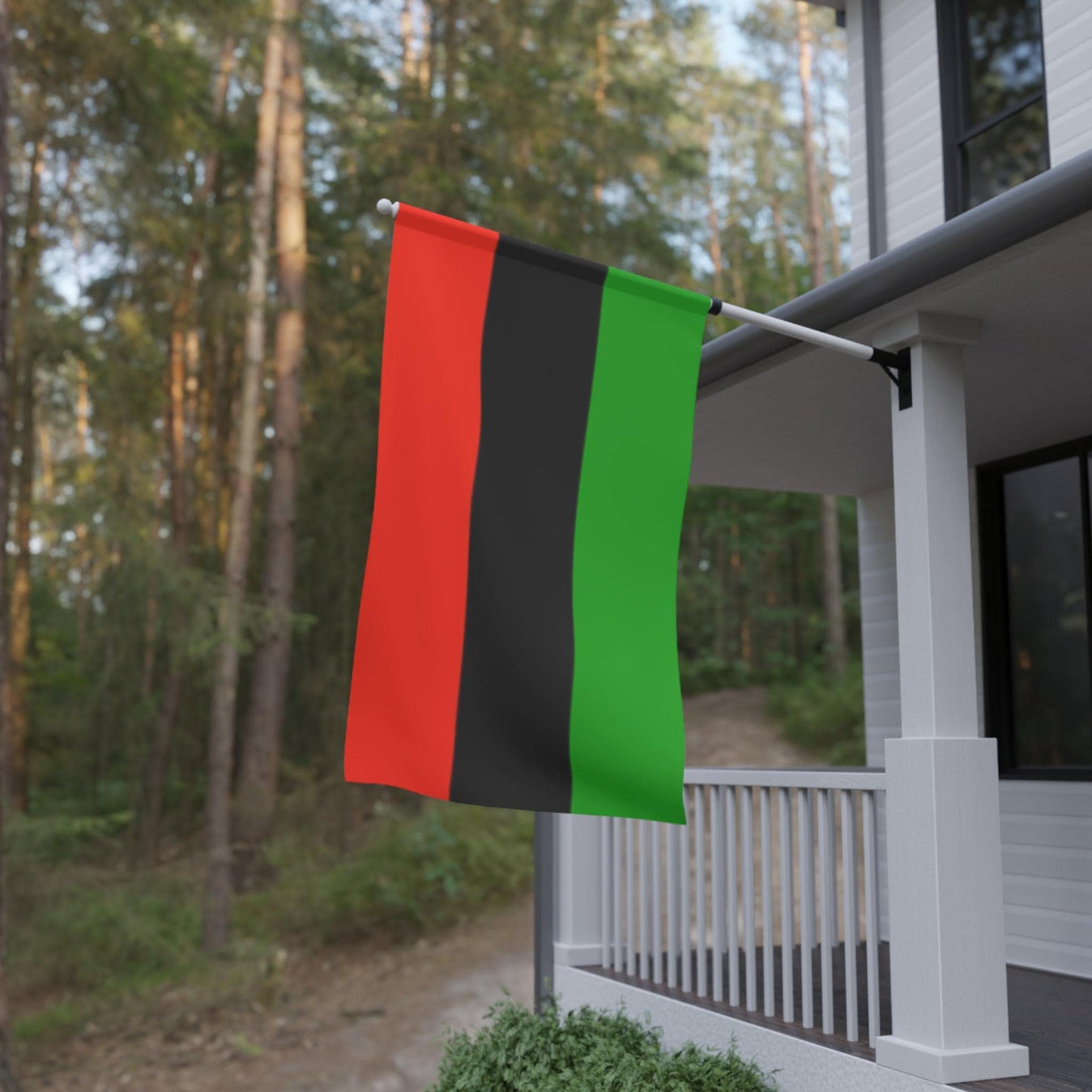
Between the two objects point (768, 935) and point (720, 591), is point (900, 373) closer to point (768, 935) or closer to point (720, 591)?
point (768, 935)

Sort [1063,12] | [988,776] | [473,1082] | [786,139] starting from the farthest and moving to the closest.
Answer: [786,139] → [1063,12] → [473,1082] → [988,776]

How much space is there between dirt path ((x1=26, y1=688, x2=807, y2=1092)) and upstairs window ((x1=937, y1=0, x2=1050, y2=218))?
26.3 feet

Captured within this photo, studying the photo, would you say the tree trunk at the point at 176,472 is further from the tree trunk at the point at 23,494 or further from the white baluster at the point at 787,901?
the white baluster at the point at 787,901

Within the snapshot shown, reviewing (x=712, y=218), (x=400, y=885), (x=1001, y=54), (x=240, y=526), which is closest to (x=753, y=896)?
(x=1001, y=54)

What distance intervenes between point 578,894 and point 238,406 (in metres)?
14.6

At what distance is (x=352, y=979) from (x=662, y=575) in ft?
33.4

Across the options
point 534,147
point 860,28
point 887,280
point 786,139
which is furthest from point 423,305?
point 786,139

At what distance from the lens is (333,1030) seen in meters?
11.3

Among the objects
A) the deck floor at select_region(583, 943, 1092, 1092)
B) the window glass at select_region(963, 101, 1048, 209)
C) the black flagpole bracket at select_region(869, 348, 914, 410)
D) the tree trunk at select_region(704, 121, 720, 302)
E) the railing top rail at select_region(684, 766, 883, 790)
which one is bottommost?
the deck floor at select_region(583, 943, 1092, 1092)

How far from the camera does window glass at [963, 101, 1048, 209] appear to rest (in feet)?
19.5

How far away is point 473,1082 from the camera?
469 centimetres

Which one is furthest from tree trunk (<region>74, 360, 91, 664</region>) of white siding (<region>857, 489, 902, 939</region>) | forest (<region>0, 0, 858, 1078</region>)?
white siding (<region>857, 489, 902, 939</region>)

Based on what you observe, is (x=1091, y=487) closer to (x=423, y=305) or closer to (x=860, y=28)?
(x=860, y=28)

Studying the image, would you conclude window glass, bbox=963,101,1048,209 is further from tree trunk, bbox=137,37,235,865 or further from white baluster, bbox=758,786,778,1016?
tree trunk, bbox=137,37,235,865
